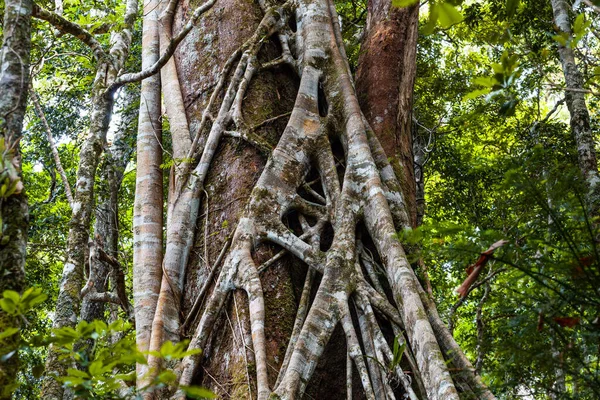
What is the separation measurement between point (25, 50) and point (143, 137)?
2812 mm

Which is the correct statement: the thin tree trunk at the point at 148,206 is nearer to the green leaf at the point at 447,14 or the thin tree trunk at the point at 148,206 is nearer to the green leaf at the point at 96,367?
the green leaf at the point at 96,367

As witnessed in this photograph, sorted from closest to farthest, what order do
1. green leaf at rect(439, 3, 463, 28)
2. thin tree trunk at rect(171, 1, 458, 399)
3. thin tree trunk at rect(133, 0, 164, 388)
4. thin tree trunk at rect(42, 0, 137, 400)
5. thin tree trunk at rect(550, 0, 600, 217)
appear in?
green leaf at rect(439, 3, 463, 28), thin tree trunk at rect(42, 0, 137, 400), thin tree trunk at rect(171, 1, 458, 399), thin tree trunk at rect(133, 0, 164, 388), thin tree trunk at rect(550, 0, 600, 217)

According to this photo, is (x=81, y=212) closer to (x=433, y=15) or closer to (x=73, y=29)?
(x=73, y=29)

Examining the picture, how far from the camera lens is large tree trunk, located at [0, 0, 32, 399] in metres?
2.14

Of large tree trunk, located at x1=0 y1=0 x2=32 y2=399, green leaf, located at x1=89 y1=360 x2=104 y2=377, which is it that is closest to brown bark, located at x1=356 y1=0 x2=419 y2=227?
large tree trunk, located at x1=0 y1=0 x2=32 y2=399

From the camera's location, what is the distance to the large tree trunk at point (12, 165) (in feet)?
7.03

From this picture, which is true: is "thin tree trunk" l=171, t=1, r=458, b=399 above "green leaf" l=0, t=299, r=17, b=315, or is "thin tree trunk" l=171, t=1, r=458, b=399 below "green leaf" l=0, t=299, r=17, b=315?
above

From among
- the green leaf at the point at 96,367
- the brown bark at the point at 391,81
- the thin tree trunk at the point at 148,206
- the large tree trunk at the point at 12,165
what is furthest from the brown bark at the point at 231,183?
the green leaf at the point at 96,367

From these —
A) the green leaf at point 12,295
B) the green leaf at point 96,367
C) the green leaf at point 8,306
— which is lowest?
the green leaf at point 96,367

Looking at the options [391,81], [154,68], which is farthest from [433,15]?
[391,81]

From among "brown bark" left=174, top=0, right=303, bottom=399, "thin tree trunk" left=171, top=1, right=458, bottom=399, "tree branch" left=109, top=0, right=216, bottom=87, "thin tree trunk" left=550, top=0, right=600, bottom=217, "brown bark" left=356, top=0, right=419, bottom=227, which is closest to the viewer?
"thin tree trunk" left=171, top=1, right=458, bottom=399

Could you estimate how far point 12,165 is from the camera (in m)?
2.14

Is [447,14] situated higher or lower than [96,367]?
higher

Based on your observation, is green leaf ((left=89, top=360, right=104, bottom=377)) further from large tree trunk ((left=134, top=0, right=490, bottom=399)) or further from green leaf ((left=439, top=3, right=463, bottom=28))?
large tree trunk ((left=134, top=0, right=490, bottom=399))
